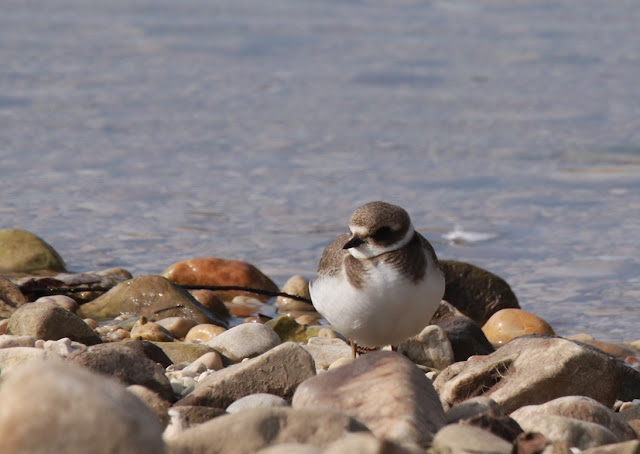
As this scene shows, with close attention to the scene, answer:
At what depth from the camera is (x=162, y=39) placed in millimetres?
16141

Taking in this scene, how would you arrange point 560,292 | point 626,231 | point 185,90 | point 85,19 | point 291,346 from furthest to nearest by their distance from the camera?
point 85,19 < point 185,90 < point 626,231 < point 560,292 < point 291,346

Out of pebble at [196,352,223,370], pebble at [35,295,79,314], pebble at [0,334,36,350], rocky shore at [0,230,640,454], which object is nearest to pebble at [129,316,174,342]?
rocky shore at [0,230,640,454]

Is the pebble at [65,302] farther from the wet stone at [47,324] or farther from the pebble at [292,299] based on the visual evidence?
the pebble at [292,299]

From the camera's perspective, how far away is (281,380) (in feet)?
13.9

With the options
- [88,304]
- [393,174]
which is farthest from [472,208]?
[88,304]

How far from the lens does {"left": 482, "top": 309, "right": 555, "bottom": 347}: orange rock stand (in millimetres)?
6418

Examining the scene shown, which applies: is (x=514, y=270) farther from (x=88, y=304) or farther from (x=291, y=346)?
(x=291, y=346)

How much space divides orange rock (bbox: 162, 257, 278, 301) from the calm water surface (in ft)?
1.71

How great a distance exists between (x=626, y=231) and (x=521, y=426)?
18.8ft

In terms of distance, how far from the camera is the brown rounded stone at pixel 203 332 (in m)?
5.88

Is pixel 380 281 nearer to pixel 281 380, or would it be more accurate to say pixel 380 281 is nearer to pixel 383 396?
pixel 281 380

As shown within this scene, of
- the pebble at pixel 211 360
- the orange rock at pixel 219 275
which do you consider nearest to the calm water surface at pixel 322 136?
the orange rock at pixel 219 275

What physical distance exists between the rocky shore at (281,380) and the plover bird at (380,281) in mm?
242

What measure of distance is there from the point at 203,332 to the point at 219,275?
146 cm
